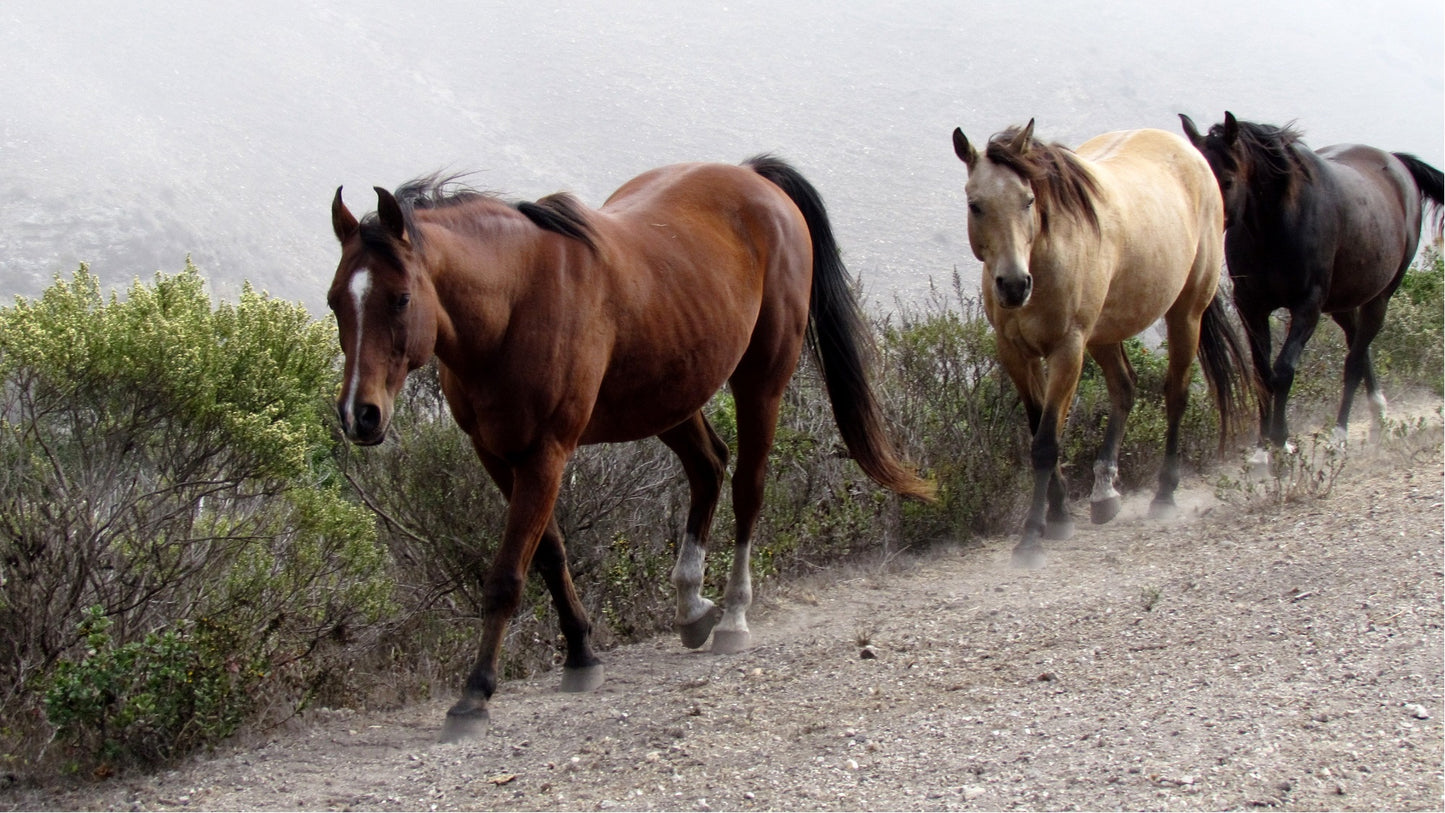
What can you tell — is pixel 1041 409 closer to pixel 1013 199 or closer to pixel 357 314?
pixel 1013 199

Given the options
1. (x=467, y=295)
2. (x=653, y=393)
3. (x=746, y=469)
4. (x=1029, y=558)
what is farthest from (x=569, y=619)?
(x=1029, y=558)

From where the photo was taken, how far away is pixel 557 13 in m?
31.3

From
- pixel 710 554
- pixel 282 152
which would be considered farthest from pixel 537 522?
pixel 282 152

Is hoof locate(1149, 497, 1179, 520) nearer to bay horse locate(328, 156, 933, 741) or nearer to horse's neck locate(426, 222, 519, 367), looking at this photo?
bay horse locate(328, 156, 933, 741)

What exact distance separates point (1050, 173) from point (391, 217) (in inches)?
135

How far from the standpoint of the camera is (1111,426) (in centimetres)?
753

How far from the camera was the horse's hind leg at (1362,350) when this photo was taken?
8695 mm

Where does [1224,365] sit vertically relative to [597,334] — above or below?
above

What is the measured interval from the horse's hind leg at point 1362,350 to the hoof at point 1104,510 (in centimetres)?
224

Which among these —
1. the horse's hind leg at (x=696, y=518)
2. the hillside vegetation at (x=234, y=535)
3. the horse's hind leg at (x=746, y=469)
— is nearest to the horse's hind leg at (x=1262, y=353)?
the hillside vegetation at (x=234, y=535)

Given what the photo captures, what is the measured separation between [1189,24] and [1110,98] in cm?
1279

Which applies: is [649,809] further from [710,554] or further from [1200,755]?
[710,554]

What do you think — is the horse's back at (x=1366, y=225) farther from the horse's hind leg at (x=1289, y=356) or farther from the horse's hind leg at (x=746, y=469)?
the horse's hind leg at (x=746, y=469)

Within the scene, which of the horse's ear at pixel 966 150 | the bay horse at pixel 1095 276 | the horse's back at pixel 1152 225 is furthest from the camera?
the horse's back at pixel 1152 225
